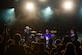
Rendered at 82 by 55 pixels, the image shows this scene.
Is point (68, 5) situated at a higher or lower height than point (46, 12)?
higher

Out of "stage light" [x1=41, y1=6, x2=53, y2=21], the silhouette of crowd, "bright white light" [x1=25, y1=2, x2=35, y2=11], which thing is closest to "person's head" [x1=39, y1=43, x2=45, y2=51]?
the silhouette of crowd

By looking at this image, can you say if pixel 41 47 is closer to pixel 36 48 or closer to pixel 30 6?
pixel 36 48

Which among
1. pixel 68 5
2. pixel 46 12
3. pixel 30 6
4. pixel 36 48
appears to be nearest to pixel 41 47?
pixel 36 48

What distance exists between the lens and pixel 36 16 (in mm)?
17297

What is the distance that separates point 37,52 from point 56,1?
39.8 ft

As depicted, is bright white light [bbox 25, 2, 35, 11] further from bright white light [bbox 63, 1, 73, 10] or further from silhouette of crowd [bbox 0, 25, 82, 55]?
silhouette of crowd [bbox 0, 25, 82, 55]

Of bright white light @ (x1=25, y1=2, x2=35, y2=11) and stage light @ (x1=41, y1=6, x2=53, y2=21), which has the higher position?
bright white light @ (x1=25, y1=2, x2=35, y2=11)

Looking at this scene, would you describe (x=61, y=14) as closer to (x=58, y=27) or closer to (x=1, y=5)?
(x=58, y=27)

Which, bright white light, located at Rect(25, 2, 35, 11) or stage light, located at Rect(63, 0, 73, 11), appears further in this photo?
bright white light, located at Rect(25, 2, 35, 11)

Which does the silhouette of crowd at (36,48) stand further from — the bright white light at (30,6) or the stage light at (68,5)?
the bright white light at (30,6)

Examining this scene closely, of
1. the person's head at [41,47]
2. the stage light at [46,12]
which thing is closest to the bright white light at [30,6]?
the stage light at [46,12]

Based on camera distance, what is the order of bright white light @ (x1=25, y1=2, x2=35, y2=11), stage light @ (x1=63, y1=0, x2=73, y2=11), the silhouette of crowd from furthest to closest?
bright white light @ (x1=25, y1=2, x2=35, y2=11)
stage light @ (x1=63, y1=0, x2=73, y2=11)
the silhouette of crowd

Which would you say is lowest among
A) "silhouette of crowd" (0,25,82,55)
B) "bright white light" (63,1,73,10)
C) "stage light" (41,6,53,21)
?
"silhouette of crowd" (0,25,82,55)

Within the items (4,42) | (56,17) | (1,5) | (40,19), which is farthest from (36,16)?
(4,42)
